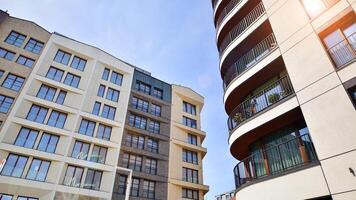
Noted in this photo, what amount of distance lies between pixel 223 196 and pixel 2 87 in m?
29.3

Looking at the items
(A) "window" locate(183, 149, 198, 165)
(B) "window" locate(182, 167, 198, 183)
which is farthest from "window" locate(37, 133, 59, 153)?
(A) "window" locate(183, 149, 198, 165)

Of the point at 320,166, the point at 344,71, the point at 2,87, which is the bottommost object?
the point at 320,166

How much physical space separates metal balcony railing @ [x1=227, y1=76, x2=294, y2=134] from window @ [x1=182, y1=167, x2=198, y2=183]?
72.3 feet

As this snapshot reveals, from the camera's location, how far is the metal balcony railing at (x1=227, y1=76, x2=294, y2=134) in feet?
34.8

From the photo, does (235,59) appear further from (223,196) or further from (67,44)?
(67,44)

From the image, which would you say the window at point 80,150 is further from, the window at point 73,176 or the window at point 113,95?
the window at point 113,95

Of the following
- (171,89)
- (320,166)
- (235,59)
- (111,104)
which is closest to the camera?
(320,166)

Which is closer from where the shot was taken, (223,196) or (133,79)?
(223,196)

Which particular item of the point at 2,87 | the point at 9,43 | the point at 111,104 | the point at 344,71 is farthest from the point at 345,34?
the point at 9,43

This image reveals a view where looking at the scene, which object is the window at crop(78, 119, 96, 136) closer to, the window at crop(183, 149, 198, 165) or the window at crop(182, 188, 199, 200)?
the window at crop(183, 149, 198, 165)

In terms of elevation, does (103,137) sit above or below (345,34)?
above

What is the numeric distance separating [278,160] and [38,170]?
79.2 ft

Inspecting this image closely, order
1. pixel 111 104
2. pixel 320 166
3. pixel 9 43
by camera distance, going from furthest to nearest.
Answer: pixel 111 104 → pixel 9 43 → pixel 320 166

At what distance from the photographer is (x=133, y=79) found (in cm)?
3706
